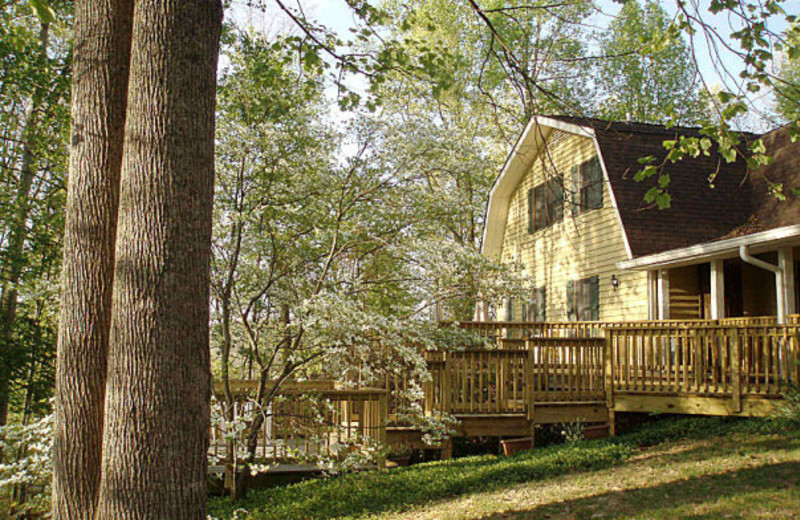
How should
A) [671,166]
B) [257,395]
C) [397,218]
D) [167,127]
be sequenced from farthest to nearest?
[671,166] → [397,218] → [257,395] → [167,127]

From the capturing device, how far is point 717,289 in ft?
41.9

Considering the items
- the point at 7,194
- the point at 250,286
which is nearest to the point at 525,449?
the point at 250,286

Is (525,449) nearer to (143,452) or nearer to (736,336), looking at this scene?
(736,336)

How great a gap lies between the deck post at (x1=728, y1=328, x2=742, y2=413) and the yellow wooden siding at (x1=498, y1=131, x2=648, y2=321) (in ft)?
13.7

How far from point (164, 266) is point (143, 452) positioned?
2.94ft

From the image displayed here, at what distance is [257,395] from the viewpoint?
8820 mm

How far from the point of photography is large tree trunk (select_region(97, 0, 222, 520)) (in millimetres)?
3211

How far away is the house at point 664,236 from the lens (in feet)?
42.1

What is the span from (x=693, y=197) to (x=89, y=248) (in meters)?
14.0

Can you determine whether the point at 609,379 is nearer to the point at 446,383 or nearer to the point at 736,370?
the point at 736,370

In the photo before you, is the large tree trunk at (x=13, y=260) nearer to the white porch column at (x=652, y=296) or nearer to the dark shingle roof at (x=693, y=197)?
the dark shingle roof at (x=693, y=197)

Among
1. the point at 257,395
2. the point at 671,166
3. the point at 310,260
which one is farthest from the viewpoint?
the point at 671,166

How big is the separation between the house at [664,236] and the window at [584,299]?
25mm

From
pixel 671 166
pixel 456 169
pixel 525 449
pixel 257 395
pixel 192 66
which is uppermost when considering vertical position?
pixel 671 166
